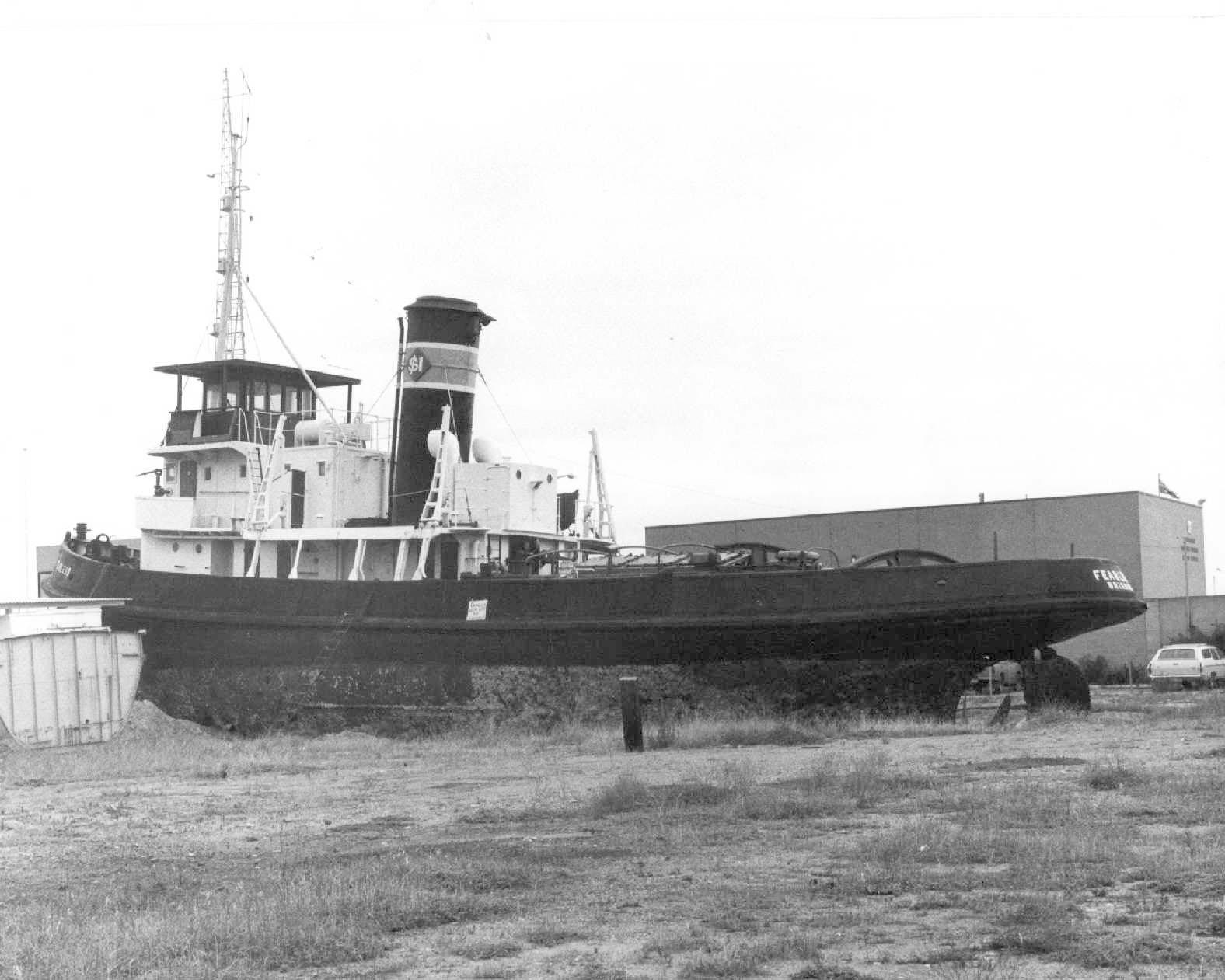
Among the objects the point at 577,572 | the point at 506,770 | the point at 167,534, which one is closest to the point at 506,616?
the point at 577,572

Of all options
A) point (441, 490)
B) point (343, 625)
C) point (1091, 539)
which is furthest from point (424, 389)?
point (1091, 539)

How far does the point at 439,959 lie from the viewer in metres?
6.12

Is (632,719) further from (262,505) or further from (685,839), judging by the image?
(262,505)

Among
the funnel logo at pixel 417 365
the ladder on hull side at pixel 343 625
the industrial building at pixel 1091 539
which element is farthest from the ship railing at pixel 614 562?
the industrial building at pixel 1091 539

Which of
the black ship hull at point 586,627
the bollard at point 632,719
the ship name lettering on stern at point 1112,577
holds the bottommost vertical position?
the bollard at point 632,719

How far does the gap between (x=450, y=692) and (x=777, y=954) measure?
15622 mm

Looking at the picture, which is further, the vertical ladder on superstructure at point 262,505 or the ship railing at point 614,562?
the vertical ladder on superstructure at point 262,505

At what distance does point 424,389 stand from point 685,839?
1531 cm

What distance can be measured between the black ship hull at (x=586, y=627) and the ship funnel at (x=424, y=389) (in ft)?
6.75

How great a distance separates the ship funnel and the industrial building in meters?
19.3

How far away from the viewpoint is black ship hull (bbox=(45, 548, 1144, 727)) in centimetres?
1894

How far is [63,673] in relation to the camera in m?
20.8

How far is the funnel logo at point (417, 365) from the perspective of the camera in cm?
2344

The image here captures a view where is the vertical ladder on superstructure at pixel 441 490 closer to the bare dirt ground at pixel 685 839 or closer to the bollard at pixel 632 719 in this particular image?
the bare dirt ground at pixel 685 839
